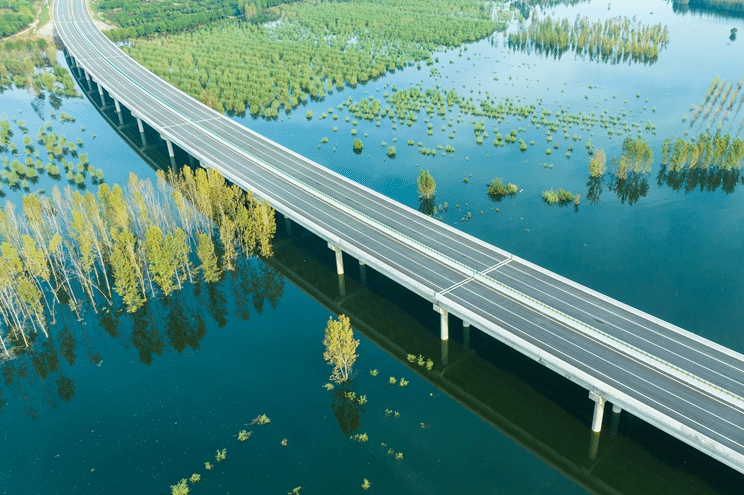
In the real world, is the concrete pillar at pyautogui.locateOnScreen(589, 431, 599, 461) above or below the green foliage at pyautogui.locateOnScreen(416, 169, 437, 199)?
below

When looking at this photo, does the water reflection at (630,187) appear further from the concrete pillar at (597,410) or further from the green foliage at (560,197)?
the concrete pillar at (597,410)

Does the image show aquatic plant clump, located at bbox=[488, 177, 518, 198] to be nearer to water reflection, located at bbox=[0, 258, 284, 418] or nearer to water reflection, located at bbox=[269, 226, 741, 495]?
water reflection, located at bbox=[269, 226, 741, 495]

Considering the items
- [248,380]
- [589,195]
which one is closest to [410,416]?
[248,380]

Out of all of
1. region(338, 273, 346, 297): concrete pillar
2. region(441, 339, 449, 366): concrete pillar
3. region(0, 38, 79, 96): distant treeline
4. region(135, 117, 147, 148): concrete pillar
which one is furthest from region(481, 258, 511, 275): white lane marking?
region(0, 38, 79, 96): distant treeline

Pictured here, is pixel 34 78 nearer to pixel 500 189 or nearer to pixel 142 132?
pixel 142 132

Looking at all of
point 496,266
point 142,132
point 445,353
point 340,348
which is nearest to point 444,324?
point 445,353
